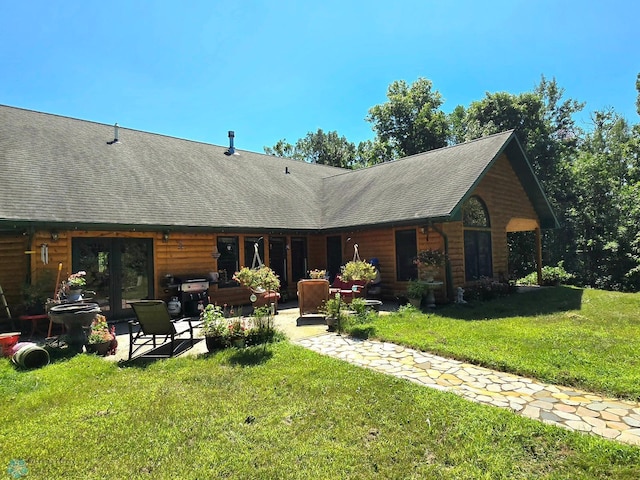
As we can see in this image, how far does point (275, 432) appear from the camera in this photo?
3426 millimetres

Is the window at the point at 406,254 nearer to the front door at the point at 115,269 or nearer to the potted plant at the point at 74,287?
the front door at the point at 115,269

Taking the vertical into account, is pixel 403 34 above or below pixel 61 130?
above

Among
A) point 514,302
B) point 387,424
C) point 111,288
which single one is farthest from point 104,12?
point 514,302

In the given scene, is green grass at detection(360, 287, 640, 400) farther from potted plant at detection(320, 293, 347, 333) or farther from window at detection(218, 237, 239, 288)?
window at detection(218, 237, 239, 288)

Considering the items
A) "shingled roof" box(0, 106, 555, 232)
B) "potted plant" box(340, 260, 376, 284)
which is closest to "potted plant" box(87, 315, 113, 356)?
"shingled roof" box(0, 106, 555, 232)

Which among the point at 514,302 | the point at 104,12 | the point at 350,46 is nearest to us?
the point at 104,12

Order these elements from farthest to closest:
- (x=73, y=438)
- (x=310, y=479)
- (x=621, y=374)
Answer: (x=621, y=374)
(x=73, y=438)
(x=310, y=479)

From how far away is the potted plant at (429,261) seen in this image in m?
10.4

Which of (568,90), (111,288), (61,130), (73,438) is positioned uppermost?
(568,90)

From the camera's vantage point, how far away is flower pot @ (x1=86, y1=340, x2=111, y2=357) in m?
6.27

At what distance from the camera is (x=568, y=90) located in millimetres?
29859

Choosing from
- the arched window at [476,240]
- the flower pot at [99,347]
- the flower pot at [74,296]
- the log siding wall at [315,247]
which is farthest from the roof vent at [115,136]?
the arched window at [476,240]

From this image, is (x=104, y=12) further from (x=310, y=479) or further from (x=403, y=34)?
(x=310, y=479)

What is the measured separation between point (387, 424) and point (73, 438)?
9.25ft
